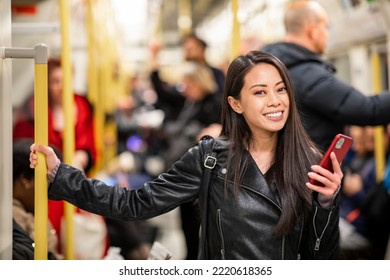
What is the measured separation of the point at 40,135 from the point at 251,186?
60 cm

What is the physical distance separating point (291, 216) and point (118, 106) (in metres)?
11.0

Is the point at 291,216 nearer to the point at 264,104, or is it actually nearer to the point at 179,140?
the point at 264,104

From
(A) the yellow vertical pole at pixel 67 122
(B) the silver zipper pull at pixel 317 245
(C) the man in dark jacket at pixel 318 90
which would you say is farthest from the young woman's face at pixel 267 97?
(A) the yellow vertical pole at pixel 67 122

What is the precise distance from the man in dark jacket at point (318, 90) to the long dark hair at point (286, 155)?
831 mm

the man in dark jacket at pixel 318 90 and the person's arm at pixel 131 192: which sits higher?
the man in dark jacket at pixel 318 90

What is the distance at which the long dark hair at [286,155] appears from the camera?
7.14ft

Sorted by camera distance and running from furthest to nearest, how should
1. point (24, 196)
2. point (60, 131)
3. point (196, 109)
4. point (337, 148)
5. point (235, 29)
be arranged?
point (196, 109), point (60, 131), point (235, 29), point (24, 196), point (337, 148)

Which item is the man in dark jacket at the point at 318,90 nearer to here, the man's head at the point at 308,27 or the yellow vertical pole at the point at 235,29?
the man's head at the point at 308,27

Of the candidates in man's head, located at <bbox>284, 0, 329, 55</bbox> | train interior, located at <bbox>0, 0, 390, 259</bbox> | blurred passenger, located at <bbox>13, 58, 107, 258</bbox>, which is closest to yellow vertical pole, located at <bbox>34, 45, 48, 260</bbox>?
train interior, located at <bbox>0, 0, 390, 259</bbox>

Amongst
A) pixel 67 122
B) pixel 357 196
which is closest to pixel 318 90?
pixel 67 122

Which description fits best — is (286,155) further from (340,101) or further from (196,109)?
(196,109)

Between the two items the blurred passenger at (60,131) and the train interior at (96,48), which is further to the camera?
the blurred passenger at (60,131)

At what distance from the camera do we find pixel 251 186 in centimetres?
220
